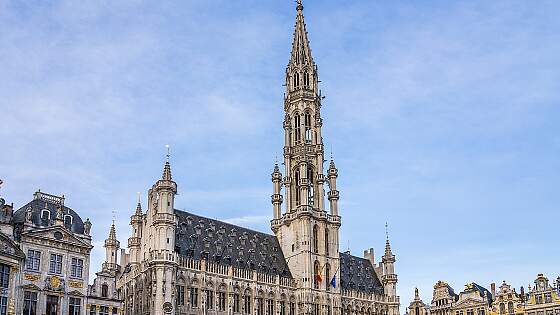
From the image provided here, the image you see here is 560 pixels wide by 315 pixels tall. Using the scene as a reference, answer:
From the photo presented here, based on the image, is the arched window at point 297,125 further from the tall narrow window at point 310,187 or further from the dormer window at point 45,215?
the dormer window at point 45,215

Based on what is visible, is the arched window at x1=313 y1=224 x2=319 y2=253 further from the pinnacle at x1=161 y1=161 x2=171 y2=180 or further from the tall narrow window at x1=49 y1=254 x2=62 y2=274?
the tall narrow window at x1=49 y1=254 x2=62 y2=274

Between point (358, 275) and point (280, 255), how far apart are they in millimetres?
18381

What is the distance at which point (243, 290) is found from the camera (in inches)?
3826

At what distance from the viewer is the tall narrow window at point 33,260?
70938mm

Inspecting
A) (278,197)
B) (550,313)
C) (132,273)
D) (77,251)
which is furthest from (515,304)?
(77,251)

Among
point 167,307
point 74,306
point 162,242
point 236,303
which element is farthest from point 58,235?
point 236,303

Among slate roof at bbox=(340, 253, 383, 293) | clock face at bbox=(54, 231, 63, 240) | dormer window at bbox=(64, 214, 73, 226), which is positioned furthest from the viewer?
slate roof at bbox=(340, 253, 383, 293)

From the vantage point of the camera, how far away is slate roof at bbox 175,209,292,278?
3782 inches

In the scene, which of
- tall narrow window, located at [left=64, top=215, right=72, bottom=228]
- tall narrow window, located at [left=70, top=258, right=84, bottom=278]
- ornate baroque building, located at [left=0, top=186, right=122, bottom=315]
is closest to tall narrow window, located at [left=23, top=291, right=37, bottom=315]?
ornate baroque building, located at [left=0, top=186, right=122, bottom=315]

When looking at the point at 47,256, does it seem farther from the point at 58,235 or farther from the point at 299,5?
the point at 299,5

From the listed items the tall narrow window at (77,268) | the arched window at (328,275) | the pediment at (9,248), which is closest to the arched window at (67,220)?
the tall narrow window at (77,268)

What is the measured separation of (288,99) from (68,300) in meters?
61.3

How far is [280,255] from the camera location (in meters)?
110

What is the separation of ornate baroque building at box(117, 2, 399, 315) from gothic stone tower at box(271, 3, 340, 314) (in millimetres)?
167
